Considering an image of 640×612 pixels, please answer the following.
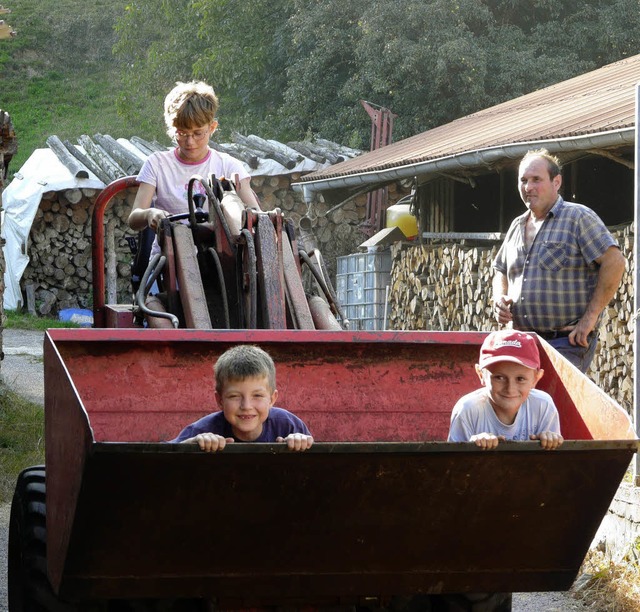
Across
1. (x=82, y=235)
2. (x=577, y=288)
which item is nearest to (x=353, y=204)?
(x=82, y=235)

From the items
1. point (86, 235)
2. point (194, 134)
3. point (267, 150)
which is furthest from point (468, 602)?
point (86, 235)

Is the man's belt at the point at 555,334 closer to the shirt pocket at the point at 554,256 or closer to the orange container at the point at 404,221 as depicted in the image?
the shirt pocket at the point at 554,256

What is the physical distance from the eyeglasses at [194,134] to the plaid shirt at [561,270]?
5.47ft

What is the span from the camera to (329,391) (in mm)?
4645

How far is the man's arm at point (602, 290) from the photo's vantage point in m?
5.23

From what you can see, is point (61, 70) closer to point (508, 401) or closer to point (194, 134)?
point (194, 134)

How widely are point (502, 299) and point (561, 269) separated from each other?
1.16 ft

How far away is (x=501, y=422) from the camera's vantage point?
358 cm

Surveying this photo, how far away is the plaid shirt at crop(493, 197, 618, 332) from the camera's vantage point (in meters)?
5.33

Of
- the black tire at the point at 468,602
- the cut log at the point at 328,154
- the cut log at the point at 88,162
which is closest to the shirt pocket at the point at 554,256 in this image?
the black tire at the point at 468,602

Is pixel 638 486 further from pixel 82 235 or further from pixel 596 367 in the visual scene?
pixel 82 235

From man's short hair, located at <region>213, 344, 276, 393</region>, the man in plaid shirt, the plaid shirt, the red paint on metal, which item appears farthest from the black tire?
the plaid shirt

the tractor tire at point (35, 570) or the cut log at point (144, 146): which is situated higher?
the cut log at point (144, 146)

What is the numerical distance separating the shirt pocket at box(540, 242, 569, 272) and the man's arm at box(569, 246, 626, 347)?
0.52ft
